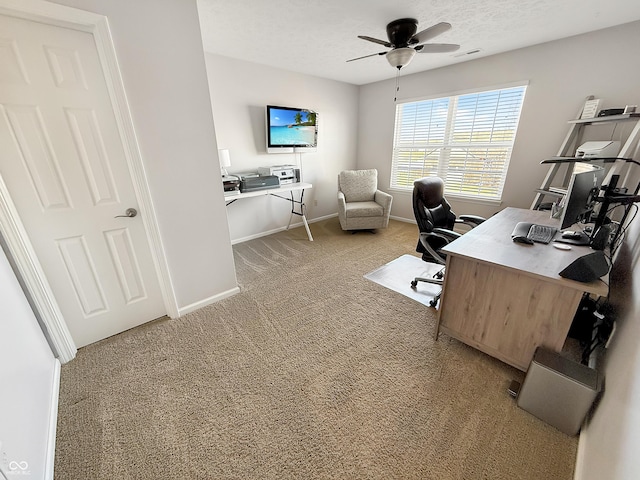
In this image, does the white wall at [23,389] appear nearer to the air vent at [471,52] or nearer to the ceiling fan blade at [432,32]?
the ceiling fan blade at [432,32]

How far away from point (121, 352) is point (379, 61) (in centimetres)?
401

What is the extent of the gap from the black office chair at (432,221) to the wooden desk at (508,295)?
1.09 ft

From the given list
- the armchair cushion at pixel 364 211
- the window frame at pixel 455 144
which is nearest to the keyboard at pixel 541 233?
the window frame at pixel 455 144

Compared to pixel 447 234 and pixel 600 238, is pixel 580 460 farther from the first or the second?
pixel 447 234

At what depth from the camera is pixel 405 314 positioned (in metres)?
2.10

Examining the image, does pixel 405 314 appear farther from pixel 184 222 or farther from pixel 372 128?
pixel 372 128

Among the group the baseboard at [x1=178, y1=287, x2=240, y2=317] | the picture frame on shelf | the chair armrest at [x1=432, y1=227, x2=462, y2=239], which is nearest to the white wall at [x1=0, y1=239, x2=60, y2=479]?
the baseboard at [x1=178, y1=287, x2=240, y2=317]

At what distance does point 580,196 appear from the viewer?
1443 mm

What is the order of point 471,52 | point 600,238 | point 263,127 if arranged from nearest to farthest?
point 600,238, point 471,52, point 263,127

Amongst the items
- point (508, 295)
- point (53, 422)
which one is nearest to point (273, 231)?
point (53, 422)

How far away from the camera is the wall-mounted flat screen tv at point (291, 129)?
11.6 feet

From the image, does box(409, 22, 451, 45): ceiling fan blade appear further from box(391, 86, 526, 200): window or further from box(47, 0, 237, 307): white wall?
box(391, 86, 526, 200): window

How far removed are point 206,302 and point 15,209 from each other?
1.31 m

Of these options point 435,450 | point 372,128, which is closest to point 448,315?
point 435,450
